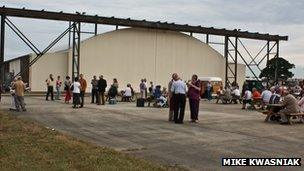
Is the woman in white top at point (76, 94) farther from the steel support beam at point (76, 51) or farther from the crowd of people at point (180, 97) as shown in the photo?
the steel support beam at point (76, 51)

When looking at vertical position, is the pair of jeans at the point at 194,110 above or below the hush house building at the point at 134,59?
below

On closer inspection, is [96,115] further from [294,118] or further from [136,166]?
[136,166]

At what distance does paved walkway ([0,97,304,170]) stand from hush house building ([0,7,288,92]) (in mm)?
24027

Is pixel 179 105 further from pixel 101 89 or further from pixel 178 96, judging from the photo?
pixel 101 89

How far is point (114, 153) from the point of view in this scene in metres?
10.9

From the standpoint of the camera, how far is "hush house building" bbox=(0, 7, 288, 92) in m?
45.2

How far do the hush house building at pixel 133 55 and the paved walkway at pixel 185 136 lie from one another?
24.0m

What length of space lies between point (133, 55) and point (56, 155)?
41.0m

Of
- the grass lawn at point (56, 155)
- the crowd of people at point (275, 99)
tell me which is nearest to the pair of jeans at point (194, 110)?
the crowd of people at point (275, 99)

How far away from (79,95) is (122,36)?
25.5m

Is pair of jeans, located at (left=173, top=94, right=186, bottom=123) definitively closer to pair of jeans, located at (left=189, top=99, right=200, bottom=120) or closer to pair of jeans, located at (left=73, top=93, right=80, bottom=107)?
pair of jeans, located at (left=189, top=99, right=200, bottom=120)

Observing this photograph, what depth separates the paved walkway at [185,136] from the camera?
11477 millimetres

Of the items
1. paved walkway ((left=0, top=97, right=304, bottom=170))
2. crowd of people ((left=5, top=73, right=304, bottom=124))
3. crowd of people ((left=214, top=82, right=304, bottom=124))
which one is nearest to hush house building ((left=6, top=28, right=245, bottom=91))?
crowd of people ((left=5, top=73, right=304, bottom=124))

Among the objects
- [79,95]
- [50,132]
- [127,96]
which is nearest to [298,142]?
[50,132]
